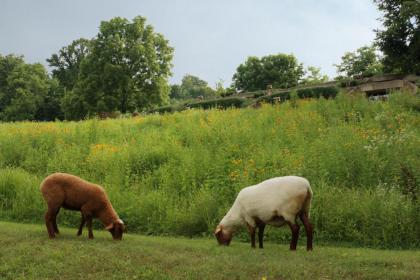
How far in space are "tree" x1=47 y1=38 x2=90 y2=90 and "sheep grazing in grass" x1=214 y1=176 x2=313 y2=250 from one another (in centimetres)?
7158

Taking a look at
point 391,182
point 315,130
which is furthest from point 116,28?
point 391,182

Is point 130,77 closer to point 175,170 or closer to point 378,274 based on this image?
point 175,170

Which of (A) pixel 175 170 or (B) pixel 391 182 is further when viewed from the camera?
(A) pixel 175 170

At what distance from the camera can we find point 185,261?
763 cm

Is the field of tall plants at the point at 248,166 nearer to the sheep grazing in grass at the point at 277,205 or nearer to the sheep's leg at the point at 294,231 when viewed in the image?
the sheep's leg at the point at 294,231

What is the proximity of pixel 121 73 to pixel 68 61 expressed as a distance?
115 ft

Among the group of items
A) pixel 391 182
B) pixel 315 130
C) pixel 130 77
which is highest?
pixel 130 77

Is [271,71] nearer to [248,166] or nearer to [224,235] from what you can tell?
[248,166]

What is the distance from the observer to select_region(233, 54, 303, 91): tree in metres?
73.6

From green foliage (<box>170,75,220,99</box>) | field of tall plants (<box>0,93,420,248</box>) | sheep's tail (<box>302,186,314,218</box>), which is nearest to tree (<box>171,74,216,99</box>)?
green foliage (<box>170,75,220,99</box>)

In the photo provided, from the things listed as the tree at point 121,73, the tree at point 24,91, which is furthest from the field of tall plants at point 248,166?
the tree at point 24,91

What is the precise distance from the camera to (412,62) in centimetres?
2069

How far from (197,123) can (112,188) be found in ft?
25.2

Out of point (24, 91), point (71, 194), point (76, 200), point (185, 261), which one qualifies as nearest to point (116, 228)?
point (76, 200)
